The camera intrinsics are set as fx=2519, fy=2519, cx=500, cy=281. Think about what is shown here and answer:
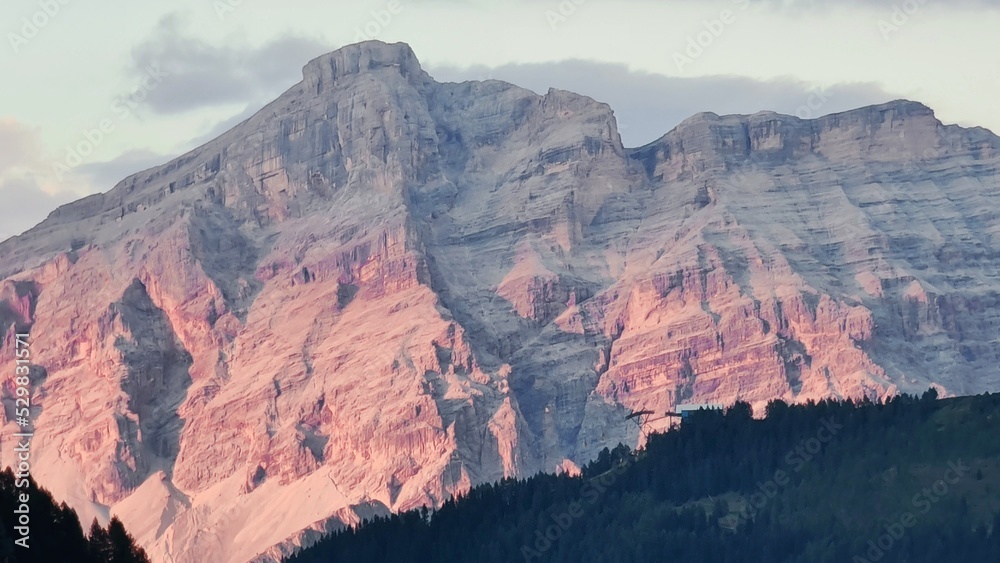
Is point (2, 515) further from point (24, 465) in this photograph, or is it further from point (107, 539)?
point (24, 465)

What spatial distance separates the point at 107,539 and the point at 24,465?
917 inches

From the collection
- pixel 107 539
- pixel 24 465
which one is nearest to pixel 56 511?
pixel 107 539

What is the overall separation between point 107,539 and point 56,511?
10.6 feet

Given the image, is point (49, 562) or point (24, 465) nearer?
point (49, 562)

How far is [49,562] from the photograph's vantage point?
13450cm

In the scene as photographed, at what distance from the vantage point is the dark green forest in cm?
13438

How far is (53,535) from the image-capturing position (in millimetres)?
136375

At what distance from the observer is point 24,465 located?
16012 cm

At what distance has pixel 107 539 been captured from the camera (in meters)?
139

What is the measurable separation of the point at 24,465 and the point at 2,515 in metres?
25.3

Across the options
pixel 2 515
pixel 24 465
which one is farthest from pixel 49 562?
pixel 24 465

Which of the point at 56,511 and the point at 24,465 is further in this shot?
the point at 24,465

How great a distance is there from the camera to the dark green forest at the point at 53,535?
134375 mm

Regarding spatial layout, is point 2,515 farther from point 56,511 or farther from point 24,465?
point 24,465
